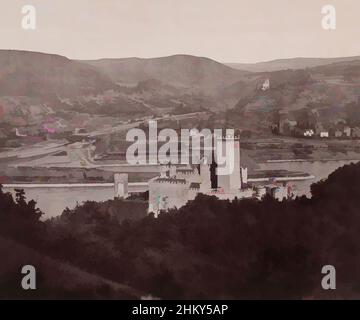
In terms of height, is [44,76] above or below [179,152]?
above

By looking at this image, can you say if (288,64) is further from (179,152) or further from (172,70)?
(179,152)

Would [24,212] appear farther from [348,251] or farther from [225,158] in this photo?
[348,251]

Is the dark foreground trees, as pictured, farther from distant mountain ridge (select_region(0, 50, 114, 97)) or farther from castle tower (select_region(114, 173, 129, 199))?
distant mountain ridge (select_region(0, 50, 114, 97))

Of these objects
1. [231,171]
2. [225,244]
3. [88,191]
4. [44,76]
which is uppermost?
[44,76]

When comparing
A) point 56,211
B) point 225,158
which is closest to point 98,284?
point 56,211

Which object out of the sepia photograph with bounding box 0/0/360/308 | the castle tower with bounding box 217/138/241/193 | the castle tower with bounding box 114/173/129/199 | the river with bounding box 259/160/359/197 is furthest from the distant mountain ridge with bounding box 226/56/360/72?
the castle tower with bounding box 114/173/129/199

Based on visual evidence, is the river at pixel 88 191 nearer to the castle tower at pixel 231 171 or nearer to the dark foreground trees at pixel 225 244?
the dark foreground trees at pixel 225 244

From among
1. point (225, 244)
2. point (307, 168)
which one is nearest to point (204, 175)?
point (225, 244)

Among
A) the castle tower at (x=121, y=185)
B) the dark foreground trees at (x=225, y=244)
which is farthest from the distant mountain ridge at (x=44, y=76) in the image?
the dark foreground trees at (x=225, y=244)
